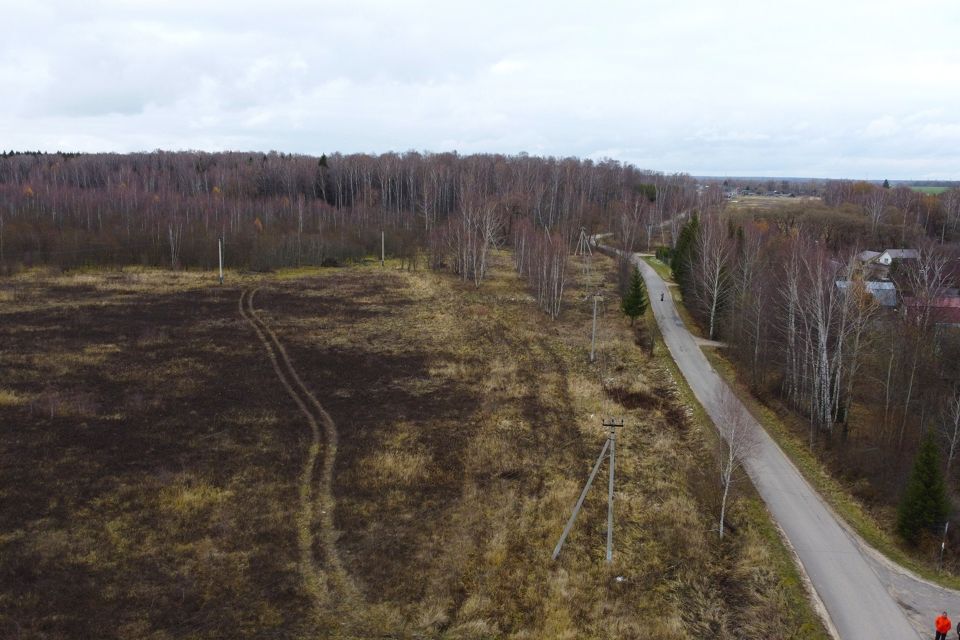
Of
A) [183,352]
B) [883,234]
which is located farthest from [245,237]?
[883,234]

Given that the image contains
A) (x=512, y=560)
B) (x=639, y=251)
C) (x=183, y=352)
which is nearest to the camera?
(x=512, y=560)

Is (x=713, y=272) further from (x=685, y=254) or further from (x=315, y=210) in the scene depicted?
(x=315, y=210)

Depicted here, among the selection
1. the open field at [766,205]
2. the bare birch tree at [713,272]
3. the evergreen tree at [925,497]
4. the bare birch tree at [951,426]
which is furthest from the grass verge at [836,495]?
the open field at [766,205]

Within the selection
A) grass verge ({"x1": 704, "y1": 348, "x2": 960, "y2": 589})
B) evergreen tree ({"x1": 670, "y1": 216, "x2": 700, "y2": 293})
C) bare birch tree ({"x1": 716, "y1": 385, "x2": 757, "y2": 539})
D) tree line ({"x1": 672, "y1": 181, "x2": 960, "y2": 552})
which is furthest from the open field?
bare birch tree ({"x1": 716, "y1": 385, "x2": 757, "y2": 539})

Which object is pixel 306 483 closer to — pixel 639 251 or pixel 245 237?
pixel 245 237

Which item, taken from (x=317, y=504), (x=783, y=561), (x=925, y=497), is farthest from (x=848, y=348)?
(x=317, y=504)

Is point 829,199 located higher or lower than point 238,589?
higher
